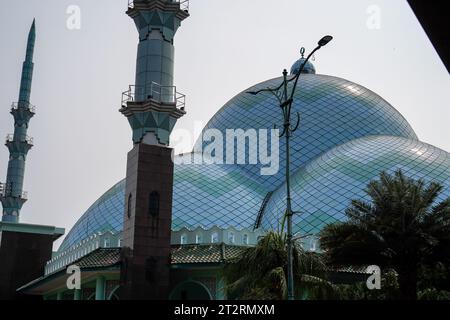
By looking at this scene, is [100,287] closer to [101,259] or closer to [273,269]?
[101,259]

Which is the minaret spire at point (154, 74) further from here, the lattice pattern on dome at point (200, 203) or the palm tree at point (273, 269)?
the palm tree at point (273, 269)

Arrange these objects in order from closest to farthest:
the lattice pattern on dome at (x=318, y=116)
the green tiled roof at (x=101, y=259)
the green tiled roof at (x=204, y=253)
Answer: the green tiled roof at (x=204, y=253) < the green tiled roof at (x=101, y=259) < the lattice pattern on dome at (x=318, y=116)

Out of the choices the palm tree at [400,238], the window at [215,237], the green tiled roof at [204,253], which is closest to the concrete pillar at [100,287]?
the green tiled roof at [204,253]

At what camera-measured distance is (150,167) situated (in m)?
27.9

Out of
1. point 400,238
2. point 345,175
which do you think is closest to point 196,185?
point 345,175

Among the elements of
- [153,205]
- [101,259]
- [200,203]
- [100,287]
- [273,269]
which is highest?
[200,203]

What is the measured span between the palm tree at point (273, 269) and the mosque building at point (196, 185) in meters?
6.49

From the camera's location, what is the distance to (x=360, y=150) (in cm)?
4184

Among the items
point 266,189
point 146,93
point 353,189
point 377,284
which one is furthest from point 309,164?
point 377,284

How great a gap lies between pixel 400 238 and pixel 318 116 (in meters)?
26.9

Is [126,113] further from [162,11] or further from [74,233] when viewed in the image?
[74,233]

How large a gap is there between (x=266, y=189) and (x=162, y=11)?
1514 centimetres

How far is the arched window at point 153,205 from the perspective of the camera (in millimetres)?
27500

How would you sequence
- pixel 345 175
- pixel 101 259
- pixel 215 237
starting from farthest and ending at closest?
1. pixel 345 175
2. pixel 215 237
3. pixel 101 259
